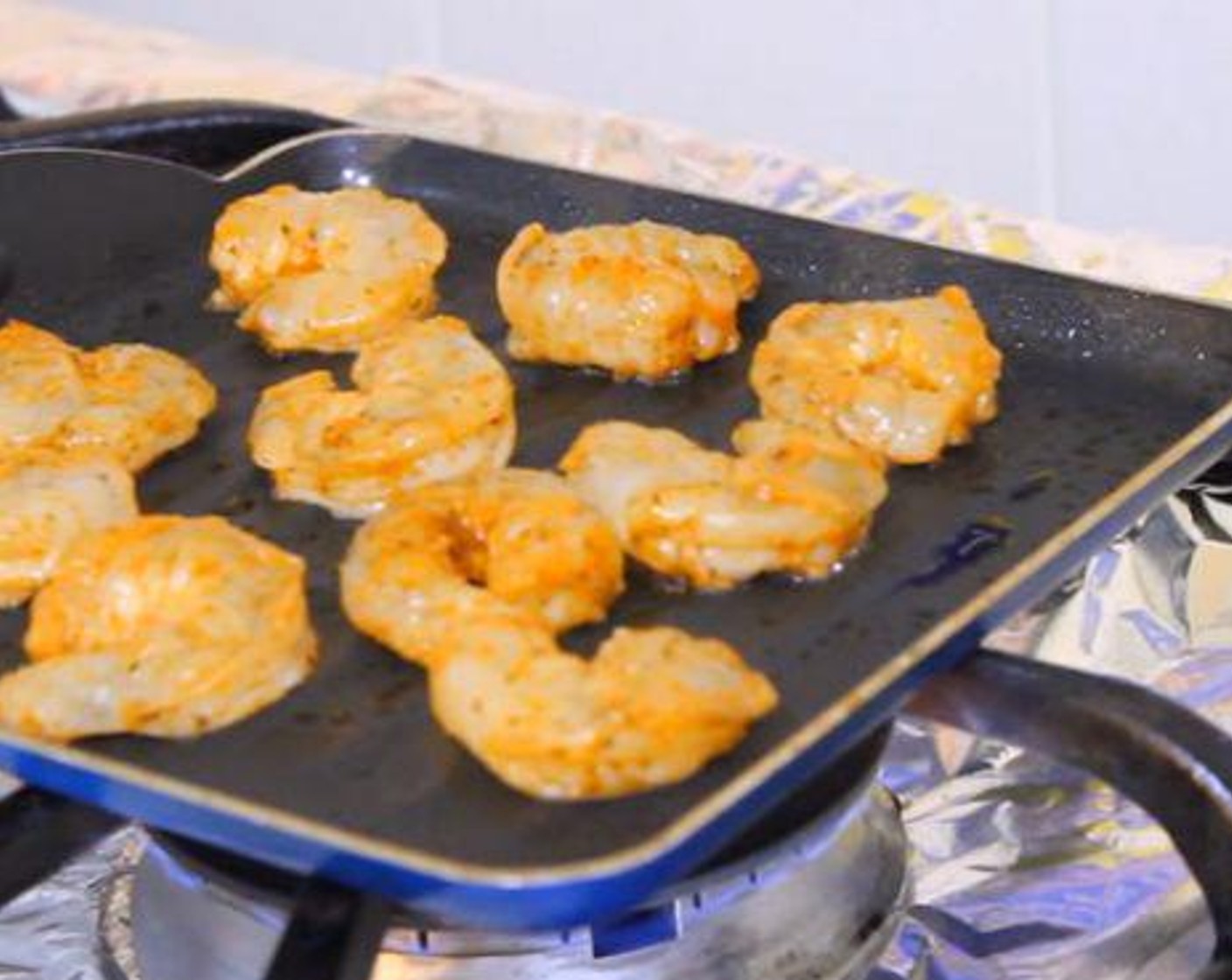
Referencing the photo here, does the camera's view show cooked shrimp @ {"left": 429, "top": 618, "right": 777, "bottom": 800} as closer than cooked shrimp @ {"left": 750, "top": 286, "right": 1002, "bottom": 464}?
Yes

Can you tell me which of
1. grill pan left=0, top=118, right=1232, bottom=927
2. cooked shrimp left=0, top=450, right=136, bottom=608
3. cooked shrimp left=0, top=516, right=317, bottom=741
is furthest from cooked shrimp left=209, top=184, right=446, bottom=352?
cooked shrimp left=0, top=516, right=317, bottom=741

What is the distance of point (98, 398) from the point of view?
1613 millimetres

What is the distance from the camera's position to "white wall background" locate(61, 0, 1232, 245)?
2.54 metres

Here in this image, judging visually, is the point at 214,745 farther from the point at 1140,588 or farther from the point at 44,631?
the point at 1140,588

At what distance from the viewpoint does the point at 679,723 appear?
121cm

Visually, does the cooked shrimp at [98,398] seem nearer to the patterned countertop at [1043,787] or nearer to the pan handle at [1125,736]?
the patterned countertop at [1043,787]

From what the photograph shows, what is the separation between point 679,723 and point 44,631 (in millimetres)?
372

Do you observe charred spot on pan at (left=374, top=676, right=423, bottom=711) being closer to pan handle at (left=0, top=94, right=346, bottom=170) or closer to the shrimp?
the shrimp

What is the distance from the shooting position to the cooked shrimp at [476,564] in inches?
53.4

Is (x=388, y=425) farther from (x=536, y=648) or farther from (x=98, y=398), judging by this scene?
(x=536, y=648)

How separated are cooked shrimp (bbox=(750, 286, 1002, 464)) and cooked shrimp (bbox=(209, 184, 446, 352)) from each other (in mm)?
265

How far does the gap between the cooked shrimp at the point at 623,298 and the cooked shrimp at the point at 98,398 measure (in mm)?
209

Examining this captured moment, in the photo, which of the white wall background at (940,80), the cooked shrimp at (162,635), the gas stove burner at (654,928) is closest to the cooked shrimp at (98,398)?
the cooked shrimp at (162,635)

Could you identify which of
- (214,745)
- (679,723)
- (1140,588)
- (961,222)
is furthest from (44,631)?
(961,222)
